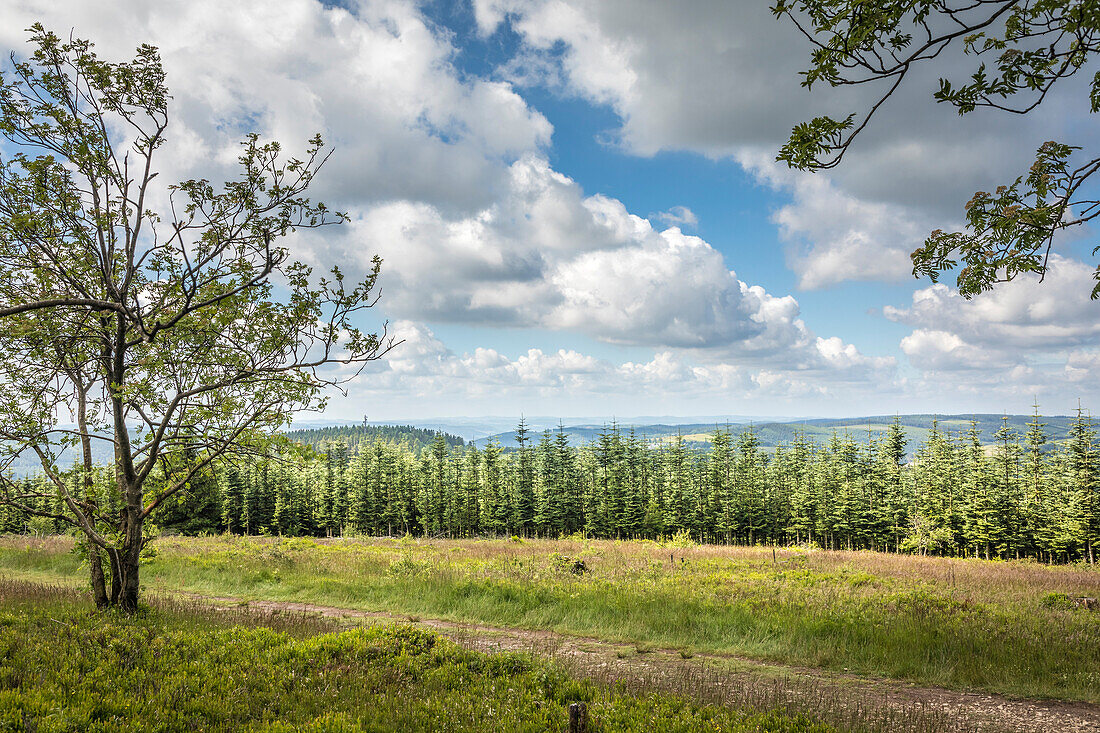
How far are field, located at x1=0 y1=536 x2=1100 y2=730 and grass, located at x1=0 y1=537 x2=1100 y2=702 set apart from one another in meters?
0.04

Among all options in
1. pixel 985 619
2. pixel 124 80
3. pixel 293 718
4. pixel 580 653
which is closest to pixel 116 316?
pixel 124 80

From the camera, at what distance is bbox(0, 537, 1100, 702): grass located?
9750 millimetres

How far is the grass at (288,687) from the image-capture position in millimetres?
5961

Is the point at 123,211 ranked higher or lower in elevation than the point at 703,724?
higher

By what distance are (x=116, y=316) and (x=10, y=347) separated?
1676mm

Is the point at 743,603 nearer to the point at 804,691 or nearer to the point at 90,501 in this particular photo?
the point at 804,691

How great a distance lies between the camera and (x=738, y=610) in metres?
12.8

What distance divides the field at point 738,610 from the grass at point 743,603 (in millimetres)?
45

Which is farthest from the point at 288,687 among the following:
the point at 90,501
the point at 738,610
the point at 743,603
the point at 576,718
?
the point at 743,603

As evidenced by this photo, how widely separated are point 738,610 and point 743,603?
0.81 m

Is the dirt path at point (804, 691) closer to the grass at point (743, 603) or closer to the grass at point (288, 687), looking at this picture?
the grass at point (743, 603)

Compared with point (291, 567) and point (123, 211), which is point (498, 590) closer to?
point (291, 567)

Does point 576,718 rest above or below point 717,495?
above

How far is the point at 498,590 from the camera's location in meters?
15.0
